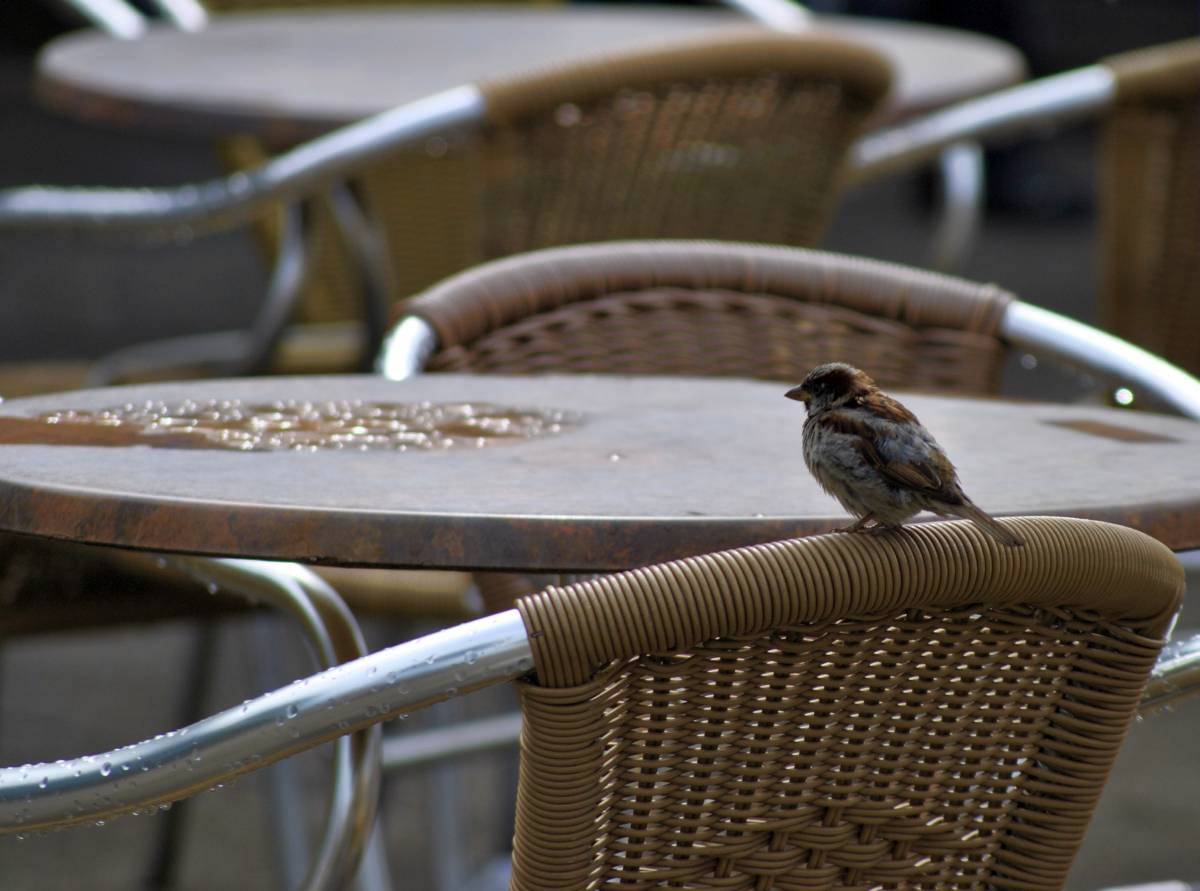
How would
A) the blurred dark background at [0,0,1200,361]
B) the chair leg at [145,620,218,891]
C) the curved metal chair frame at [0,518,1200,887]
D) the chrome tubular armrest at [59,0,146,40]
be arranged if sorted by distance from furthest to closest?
the blurred dark background at [0,0,1200,361] < the chrome tubular armrest at [59,0,146,40] < the chair leg at [145,620,218,891] < the curved metal chair frame at [0,518,1200,887]

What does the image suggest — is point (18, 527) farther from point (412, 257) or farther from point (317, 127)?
point (412, 257)

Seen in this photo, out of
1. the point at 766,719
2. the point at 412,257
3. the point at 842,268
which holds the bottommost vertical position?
the point at 766,719

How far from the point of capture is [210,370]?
101 inches

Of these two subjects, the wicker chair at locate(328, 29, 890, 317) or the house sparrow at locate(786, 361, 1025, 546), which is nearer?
the house sparrow at locate(786, 361, 1025, 546)

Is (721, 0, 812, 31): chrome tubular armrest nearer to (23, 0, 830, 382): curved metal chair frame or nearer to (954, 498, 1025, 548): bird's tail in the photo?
(23, 0, 830, 382): curved metal chair frame

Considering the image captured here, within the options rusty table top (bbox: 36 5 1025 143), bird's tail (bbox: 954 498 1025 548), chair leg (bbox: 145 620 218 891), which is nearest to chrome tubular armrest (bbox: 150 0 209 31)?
rusty table top (bbox: 36 5 1025 143)

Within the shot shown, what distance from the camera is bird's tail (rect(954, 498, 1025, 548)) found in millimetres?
889

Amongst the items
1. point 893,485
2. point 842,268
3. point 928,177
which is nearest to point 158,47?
point 842,268

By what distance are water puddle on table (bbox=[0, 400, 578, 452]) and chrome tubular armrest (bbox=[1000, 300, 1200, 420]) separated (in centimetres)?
59

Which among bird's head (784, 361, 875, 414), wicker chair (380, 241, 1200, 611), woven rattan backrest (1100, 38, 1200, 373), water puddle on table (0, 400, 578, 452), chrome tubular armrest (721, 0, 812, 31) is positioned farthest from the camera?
chrome tubular armrest (721, 0, 812, 31)

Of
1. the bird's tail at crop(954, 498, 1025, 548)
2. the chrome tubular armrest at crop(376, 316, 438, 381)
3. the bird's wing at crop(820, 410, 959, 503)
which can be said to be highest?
the chrome tubular armrest at crop(376, 316, 438, 381)

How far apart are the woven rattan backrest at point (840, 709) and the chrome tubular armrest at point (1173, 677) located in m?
0.12

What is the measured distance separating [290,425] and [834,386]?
15.4 inches

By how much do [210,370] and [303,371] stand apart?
0.15 meters
